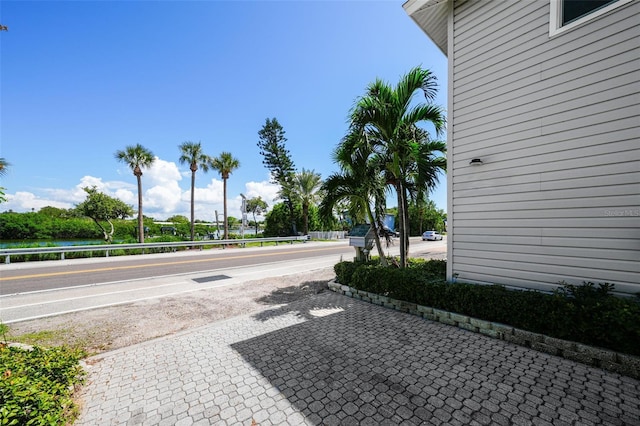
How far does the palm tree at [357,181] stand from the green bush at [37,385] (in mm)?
5931

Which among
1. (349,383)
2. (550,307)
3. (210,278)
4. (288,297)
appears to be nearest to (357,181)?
(288,297)

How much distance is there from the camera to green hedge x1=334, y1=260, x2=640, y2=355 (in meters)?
3.06

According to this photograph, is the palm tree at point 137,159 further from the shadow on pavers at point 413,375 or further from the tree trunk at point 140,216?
the shadow on pavers at point 413,375

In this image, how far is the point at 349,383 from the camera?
294 cm

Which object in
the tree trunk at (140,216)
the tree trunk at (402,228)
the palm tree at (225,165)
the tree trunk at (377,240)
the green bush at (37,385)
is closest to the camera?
the green bush at (37,385)

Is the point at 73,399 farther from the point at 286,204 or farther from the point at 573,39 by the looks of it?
the point at 286,204

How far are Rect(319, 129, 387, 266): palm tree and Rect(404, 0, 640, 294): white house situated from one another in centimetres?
217

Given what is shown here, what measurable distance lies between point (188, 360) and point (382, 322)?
331cm

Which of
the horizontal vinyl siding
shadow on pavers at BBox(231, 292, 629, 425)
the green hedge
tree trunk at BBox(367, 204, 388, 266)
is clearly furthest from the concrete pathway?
tree trunk at BBox(367, 204, 388, 266)

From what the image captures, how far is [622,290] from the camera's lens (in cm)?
353

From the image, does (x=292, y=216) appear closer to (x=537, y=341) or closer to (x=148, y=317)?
(x=148, y=317)

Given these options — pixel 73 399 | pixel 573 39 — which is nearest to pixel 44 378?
pixel 73 399

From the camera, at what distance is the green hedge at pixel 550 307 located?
3057 mm

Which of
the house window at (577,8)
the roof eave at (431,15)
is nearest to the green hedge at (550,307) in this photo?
the house window at (577,8)
